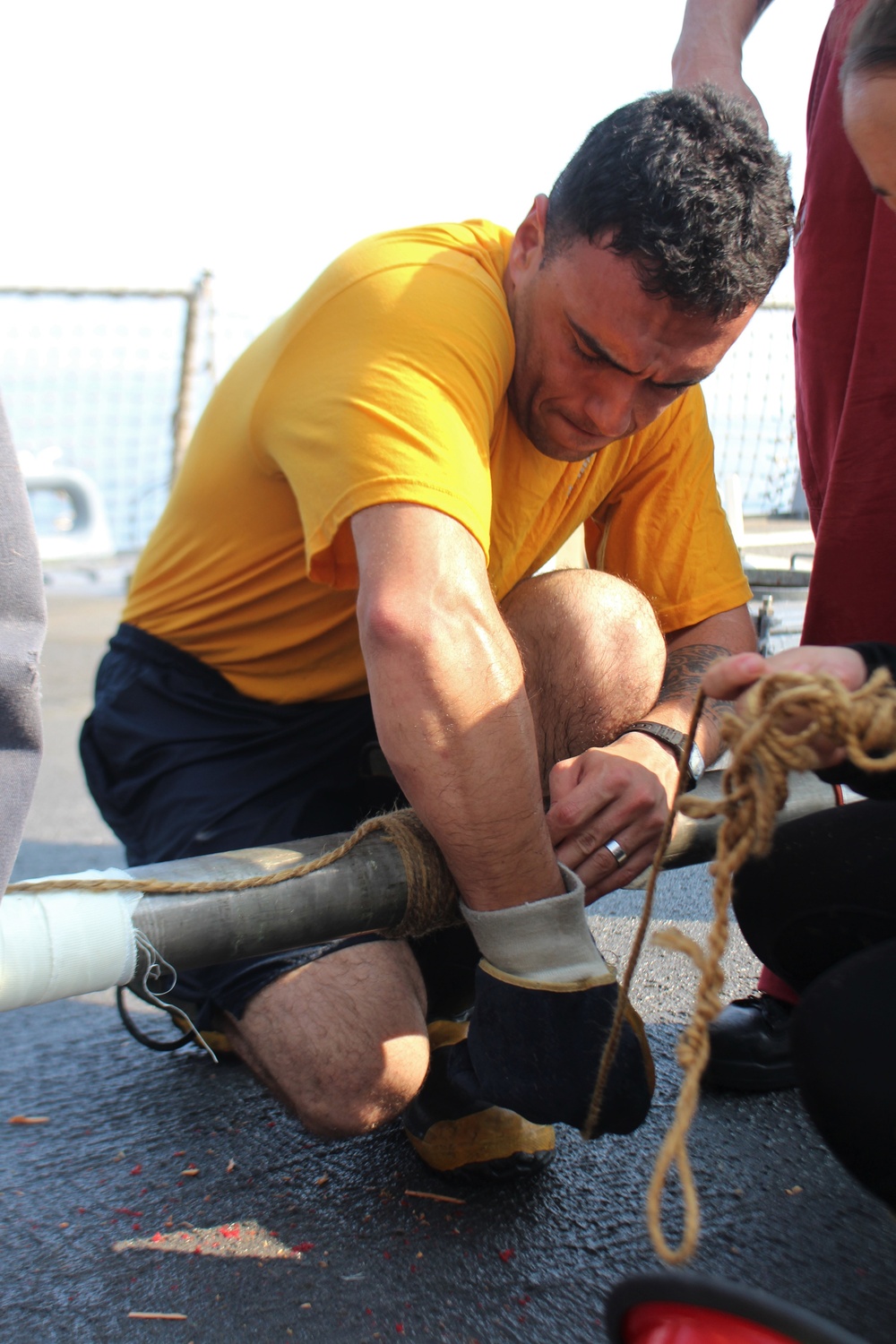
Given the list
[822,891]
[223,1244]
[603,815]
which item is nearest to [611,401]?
[603,815]

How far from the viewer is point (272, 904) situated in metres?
1.26

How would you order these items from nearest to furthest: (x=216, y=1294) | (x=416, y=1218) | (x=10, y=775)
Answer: (x=10, y=775) → (x=216, y=1294) → (x=416, y=1218)

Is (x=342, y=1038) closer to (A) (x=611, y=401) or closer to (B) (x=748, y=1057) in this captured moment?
(B) (x=748, y=1057)

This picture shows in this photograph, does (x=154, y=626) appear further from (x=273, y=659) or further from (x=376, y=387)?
(x=376, y=387)

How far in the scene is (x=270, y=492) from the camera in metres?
1.82

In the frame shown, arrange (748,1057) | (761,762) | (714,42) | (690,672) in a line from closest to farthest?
(761,762) → (748,1057) → (690,672) → (714,42)

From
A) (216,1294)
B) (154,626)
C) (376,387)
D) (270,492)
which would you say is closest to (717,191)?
(376,387)

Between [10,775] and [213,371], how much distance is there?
6.02 meters

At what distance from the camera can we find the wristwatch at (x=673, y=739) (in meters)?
1.63

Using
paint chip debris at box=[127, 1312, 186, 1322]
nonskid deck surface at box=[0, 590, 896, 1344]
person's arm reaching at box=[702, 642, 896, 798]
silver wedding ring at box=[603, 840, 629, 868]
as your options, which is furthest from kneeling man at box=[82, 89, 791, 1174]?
person's arm reaching at box=[702, 642, 896, 798]

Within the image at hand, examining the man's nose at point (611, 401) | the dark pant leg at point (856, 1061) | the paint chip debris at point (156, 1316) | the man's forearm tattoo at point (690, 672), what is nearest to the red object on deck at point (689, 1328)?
the dark pant leg at point (856, 1061)

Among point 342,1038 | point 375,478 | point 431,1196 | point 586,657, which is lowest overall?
point 431,1196

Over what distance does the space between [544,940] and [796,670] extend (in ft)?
1.76

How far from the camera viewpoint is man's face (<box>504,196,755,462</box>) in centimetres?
155
